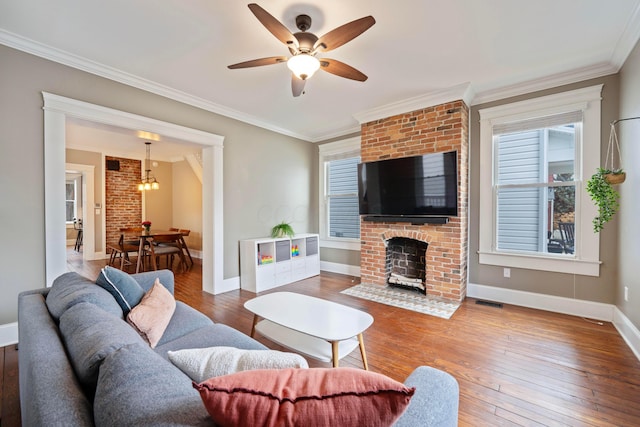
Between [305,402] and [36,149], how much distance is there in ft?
11.0

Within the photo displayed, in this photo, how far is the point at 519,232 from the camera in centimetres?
339

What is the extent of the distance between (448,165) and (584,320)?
7.12ft

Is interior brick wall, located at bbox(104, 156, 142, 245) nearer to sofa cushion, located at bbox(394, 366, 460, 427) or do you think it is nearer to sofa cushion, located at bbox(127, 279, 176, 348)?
A: sofa cushion, located at bbox(127, 279, 176, 348)

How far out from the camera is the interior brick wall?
654 centimetres

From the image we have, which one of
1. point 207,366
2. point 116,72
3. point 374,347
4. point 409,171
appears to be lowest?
point 374,347

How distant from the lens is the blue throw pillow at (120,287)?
67.2 inches

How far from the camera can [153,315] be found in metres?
1.70

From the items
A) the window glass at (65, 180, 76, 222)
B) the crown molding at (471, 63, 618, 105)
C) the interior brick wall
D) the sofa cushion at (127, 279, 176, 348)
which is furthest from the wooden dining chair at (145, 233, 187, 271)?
the crown molding at (471, 63, 618, 105)

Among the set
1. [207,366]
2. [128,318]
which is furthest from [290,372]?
[128,318]

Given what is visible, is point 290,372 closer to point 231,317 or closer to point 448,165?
point 231,317

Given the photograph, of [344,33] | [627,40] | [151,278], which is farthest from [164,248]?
[627,40]

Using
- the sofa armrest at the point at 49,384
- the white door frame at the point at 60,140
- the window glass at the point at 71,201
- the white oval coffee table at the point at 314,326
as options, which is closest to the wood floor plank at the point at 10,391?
the white door frame at the point at 60,140

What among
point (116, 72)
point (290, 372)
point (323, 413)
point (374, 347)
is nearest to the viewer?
point (323, 413)

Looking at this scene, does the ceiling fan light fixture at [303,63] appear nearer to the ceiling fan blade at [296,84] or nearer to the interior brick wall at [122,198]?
the ceiling fan blade at [296,84]
